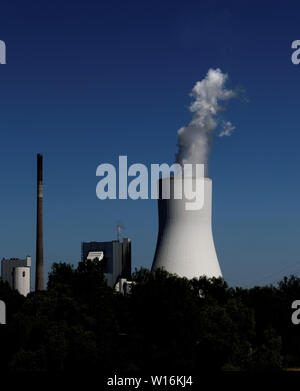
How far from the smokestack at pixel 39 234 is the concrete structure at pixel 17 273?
1719 centimetres

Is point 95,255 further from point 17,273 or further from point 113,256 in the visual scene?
point 17,273

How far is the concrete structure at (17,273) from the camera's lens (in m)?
59.7

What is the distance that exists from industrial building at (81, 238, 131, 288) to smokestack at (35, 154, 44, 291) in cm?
1095

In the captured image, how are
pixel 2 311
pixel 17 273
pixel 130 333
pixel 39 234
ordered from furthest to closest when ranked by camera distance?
pixel 17 273
pixel 39 234
pixel 2 311
pixel 130 333

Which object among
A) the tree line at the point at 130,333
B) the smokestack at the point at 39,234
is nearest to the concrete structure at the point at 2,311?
the smokestack at the point at 39,234

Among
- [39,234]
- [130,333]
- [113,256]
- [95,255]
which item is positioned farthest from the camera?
[95,255]

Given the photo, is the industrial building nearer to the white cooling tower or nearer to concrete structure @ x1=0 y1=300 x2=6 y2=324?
concrete structure @ x1=0 y1=300 x2=6 y2=324

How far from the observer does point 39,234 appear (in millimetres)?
43125

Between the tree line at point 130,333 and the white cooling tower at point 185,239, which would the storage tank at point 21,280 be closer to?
the white cooling tower at point 185,239

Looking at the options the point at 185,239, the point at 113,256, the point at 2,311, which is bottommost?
the point at 2,311

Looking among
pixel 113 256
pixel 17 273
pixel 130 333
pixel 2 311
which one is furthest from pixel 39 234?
pixel 130 333

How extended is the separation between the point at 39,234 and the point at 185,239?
10573 mm

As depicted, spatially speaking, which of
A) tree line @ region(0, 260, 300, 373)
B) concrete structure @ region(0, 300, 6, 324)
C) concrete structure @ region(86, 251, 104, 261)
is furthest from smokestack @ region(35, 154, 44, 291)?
tree line @ region(0, 260, 300, 373)

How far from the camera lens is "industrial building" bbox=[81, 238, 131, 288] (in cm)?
5381
